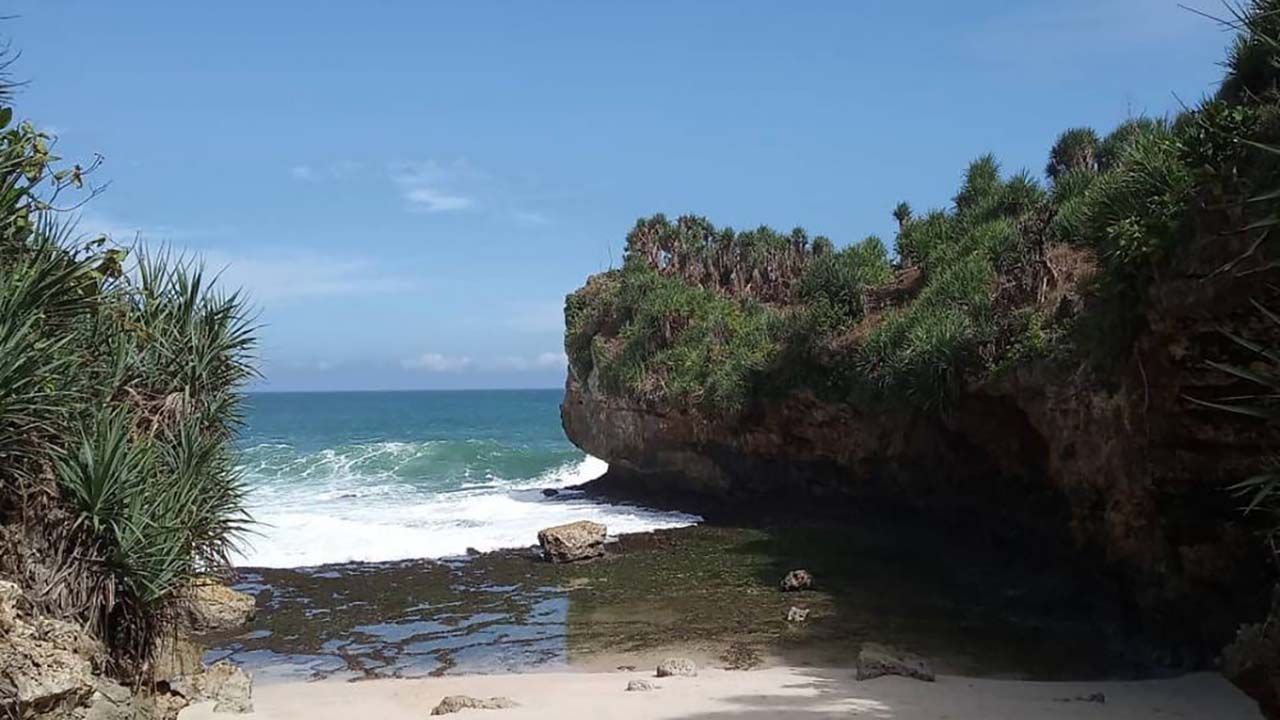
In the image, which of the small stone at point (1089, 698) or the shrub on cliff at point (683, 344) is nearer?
the small stone at point (1089, 698)

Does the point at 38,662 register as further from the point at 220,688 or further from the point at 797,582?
the point at 797,582

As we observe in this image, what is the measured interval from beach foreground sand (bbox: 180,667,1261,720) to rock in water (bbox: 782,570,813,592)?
5267 millimetres

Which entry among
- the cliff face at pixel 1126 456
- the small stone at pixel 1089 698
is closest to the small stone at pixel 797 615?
the cliff face at pixel 1126 456

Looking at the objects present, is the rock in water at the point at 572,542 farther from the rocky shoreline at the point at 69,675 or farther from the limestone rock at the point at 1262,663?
the limestone rock at the point at 1262,663

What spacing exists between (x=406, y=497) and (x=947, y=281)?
21.8 metres

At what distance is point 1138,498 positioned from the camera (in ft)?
40.8

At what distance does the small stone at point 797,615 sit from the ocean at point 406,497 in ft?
25.0

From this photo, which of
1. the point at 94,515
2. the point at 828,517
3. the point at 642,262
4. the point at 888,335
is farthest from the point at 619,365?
the point at 94,515

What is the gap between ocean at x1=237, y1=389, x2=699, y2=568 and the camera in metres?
22.7

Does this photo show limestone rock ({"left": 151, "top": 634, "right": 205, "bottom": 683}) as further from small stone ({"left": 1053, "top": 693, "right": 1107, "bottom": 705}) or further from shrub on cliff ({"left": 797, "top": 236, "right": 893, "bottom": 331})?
shrub on cliff ({"left": 797, "top": 236, "right": 893, "bottom": 331})

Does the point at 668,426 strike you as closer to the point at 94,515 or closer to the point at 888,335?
the point at 888,335

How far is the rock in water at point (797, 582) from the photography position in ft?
55.7

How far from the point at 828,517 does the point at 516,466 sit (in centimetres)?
2637

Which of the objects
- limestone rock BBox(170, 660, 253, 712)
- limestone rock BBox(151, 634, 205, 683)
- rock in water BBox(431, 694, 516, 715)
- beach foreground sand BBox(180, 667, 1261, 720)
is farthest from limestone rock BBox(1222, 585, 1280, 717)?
limestone rock BBox(170, 660, 253, 712)
